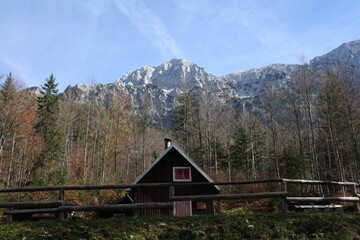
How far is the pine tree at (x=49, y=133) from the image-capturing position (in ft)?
92.9

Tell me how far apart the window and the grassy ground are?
314 inches

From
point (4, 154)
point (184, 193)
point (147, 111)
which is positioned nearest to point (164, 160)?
point (184, 193)

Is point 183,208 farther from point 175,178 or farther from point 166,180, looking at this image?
point 166,180

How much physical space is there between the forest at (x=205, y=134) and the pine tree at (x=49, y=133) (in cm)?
11

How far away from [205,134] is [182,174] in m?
15.1

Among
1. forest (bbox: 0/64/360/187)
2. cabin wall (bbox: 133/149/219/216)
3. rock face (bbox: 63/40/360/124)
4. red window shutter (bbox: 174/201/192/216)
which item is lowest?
red window shutter (bbox: 174/201/192/216)

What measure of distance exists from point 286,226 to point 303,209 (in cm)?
227

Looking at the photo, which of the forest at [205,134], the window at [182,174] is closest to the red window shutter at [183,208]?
the window at [182,174]

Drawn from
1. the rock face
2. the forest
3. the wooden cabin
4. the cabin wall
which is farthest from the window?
the rock face

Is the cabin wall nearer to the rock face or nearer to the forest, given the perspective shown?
the forest

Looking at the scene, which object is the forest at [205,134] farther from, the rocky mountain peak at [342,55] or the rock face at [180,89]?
the rocky mountain peak at [342,55]

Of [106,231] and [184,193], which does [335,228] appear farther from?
[184,193]

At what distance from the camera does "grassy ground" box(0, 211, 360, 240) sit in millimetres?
8250

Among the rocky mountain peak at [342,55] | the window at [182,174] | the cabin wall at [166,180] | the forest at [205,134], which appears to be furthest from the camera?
the rocky mountain peak at [342,55]
